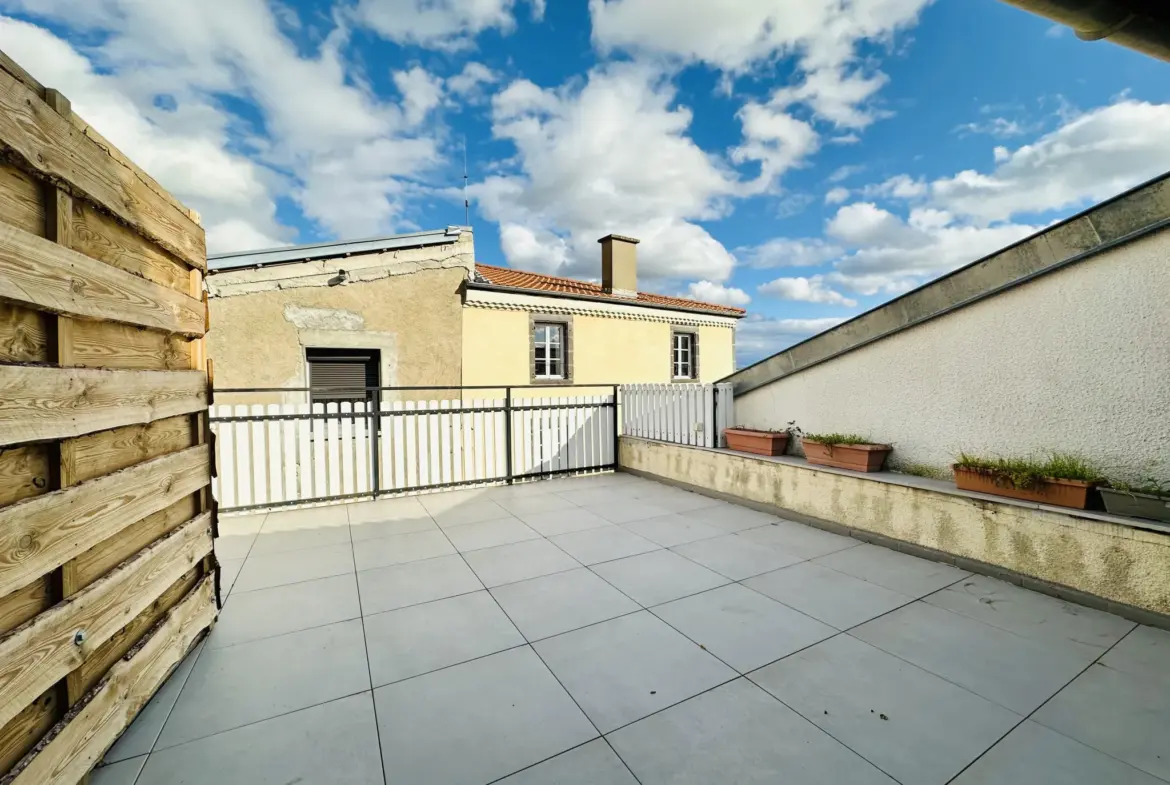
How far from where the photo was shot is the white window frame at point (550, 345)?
35.4 feet

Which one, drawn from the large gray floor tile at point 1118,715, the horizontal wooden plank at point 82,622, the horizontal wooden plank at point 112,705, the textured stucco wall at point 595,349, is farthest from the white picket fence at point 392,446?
the large gray floor tile at point 1118,715

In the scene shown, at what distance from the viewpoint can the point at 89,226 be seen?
1.76 meters

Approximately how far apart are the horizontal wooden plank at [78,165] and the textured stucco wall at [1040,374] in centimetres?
527

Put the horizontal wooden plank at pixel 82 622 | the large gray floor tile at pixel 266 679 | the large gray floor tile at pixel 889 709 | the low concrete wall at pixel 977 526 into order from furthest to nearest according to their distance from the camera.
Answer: the low concrete wall at pixel 977 526 → the large gray floor tile at pixel 266 679 → the large gray floor tile at pixel 889 709 → the horizontal wooden plank at pixel 82 622

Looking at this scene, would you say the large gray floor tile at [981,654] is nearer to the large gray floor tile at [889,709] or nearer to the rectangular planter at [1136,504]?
the large gray floor tile at [889,709]

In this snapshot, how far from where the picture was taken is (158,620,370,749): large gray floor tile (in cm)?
195

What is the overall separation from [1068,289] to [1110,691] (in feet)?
8.66

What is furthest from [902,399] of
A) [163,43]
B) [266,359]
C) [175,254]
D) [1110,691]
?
[266,359]

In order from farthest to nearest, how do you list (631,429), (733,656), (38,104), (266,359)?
1. (266,359)
2. (631,429)
3. (733,656)
4. (38,104)

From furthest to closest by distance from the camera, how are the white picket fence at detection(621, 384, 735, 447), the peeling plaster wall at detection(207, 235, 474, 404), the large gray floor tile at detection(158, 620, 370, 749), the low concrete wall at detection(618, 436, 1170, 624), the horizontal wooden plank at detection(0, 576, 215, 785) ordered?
the peeling plaster wall at detection(207, 235, 474, 404)
the white picket fence at detection(621, 384, 735, 447)
the low concrete wall at detection(618, 436, 1170, 624)
the large gray floor tile at detection(158, 620, 370, 749)
the horizontal wooden plank at detection(0, 576, 215, 785)

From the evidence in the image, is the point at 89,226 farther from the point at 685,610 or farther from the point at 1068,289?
the point at 1068,289

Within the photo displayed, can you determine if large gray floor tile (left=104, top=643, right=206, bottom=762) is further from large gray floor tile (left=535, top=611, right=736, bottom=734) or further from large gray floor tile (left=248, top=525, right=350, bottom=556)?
large gray floor tile (left=248, top=525, right=350, bottom=556)

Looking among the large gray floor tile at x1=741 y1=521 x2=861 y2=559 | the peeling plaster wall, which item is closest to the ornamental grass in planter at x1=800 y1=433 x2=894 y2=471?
the large gray floor tile at x1=741 y1=521 x2=861 y2=559

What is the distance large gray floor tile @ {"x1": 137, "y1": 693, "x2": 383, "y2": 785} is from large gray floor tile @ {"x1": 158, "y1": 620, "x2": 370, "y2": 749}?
0.27 ft
